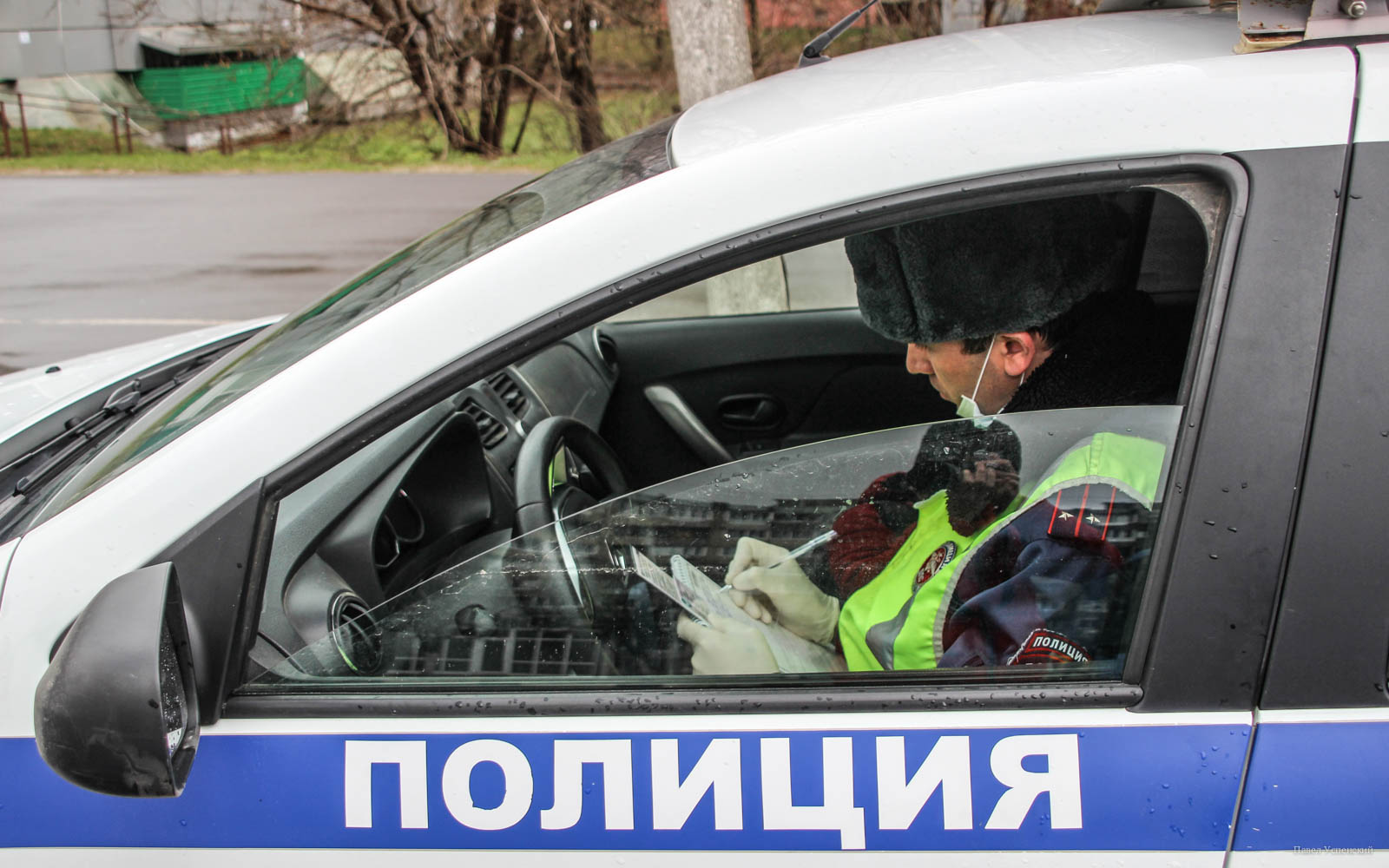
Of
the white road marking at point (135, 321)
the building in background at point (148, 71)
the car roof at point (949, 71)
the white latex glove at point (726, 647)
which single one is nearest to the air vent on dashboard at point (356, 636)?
the white latex glove at point (726, 647)

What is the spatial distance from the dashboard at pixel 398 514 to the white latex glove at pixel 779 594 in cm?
29

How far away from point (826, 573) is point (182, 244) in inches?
401

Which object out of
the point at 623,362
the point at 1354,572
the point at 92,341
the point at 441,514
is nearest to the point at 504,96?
the point at 92,341

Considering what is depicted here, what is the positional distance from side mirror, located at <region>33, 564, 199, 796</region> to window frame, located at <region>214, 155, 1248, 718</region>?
0.09 meters

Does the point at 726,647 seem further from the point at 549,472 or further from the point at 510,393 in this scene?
the point at 510,393

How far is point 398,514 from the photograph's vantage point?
1.91m

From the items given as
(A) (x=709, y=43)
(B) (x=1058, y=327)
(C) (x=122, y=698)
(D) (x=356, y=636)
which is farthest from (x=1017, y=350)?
(A) (x=709, y=43)

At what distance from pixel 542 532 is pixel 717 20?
408 cm

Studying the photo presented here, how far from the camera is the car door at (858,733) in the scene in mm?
1091

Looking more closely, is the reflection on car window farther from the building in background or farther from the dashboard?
the building in background

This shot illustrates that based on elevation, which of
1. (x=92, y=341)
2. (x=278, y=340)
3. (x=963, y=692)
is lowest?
(x=92, y=341)

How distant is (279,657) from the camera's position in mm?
1262

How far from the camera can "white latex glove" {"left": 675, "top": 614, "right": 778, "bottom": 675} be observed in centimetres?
129

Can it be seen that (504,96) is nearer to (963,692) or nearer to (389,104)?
(389,104)
